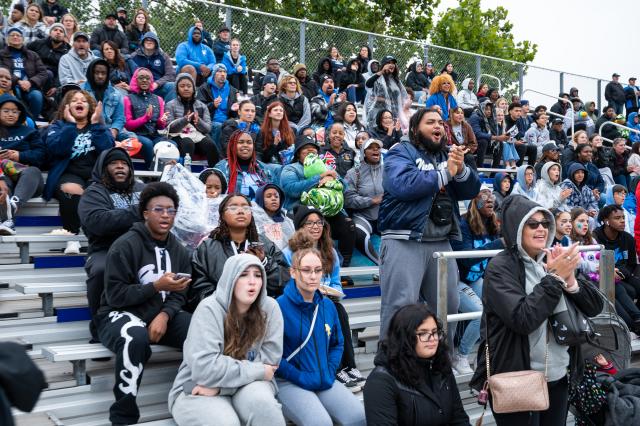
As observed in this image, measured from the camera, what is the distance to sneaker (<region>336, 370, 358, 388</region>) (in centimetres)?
443

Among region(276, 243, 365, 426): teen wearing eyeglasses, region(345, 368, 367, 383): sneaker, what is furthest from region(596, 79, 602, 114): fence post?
region(276, 243, 365, 426): teen wearing eyeglasses

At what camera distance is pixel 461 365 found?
495 cm

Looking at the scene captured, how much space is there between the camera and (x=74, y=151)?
5676 mm

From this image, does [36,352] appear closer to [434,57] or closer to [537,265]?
[537,265]

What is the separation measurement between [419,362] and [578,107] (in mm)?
15381

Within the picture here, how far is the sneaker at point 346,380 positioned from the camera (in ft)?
14.5

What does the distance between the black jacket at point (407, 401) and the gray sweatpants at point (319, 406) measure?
404mm

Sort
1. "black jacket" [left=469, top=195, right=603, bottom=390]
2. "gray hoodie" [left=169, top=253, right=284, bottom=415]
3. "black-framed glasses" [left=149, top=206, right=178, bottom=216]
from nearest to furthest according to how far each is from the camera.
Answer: "black jacket" [left=469, top=195, right=603, bottom=390] → "gray hoodie" [left=169, top=253, right=284, bottom=415] → "black-framed glasses" [left=149, top=206, right=178, bottom=216]

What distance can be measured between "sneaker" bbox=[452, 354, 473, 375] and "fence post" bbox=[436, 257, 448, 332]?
811mm

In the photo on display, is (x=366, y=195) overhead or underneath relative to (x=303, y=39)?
underneath

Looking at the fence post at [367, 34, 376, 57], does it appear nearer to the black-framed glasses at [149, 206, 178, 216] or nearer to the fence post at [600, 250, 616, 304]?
the fence post at [600, 250, 616, 304]

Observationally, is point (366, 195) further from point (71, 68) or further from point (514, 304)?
point (71, 68)

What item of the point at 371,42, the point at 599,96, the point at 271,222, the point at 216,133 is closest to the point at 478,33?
the point at 599,96

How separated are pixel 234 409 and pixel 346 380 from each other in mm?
1149
